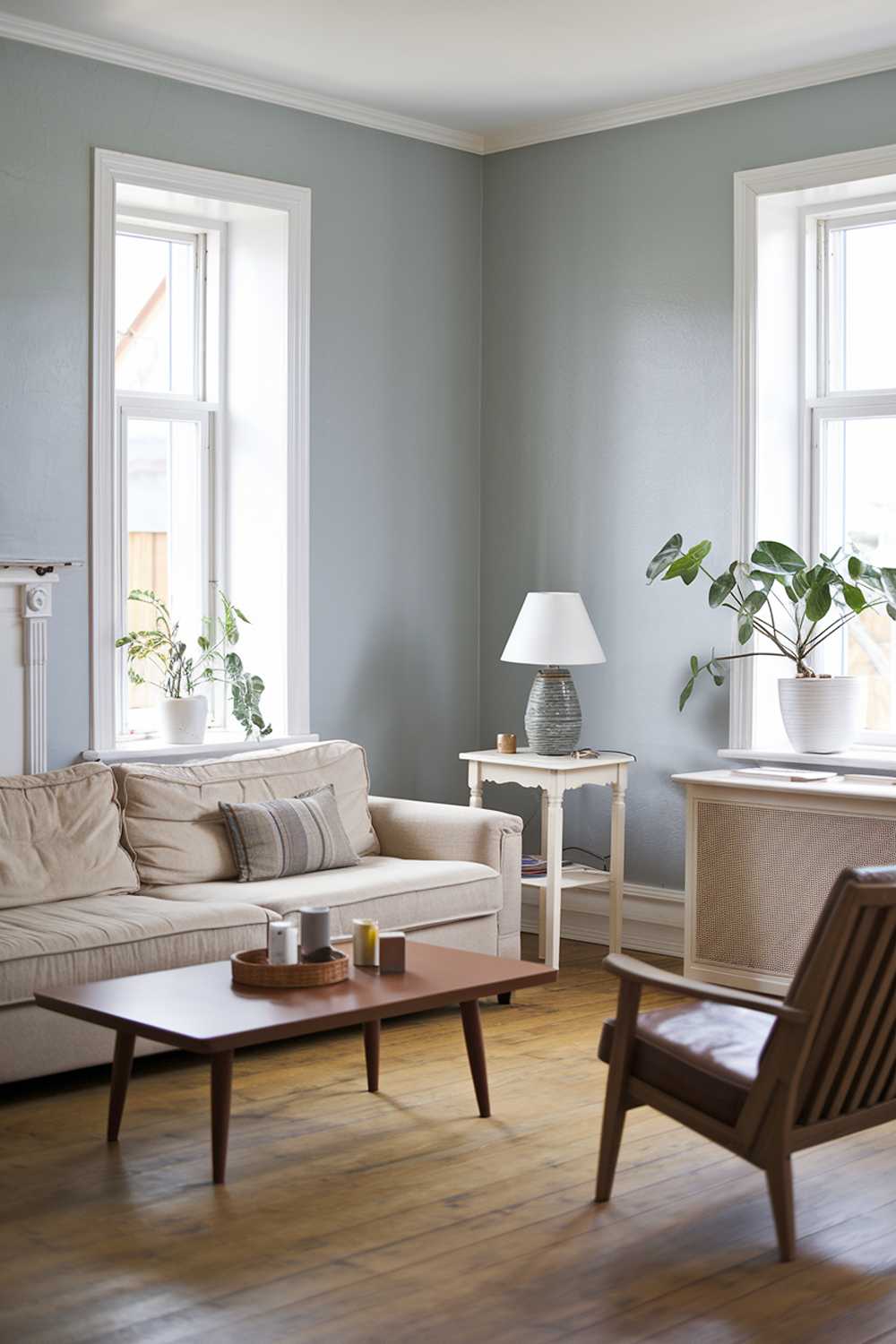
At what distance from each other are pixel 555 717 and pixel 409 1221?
2698 mm

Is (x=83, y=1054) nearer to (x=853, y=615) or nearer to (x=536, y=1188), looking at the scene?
(x=536, y=1188)

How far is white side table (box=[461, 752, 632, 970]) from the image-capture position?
5.50m

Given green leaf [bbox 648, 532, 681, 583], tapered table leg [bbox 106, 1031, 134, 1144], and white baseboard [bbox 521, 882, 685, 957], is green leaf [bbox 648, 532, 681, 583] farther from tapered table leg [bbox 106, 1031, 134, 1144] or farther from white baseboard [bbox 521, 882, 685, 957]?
tapered table leg [bbox 106, 1031, 134, 1144]

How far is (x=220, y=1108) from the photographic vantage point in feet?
11.3

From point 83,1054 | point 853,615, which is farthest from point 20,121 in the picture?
point 853,615

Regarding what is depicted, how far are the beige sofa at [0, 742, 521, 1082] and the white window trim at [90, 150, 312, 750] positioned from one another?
→ 0.36m


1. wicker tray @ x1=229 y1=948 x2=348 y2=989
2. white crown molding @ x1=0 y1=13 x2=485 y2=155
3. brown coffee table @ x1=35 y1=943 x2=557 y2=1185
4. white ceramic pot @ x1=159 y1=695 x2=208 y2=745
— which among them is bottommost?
brown coffee table @ x1=35 y1=943 x2=557 y2=1185

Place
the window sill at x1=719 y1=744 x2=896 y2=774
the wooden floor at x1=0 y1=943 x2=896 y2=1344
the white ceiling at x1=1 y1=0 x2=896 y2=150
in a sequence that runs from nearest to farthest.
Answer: the wooden floor at x1=0 y1=943 x2=896 y2=1344 < the white ceiling at x1=1 y1=0 x2=896 y2=150 < the window sill at x1=719 y1=744 x2=896 y2=774

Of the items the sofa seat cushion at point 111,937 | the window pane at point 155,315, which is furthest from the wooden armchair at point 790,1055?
the window pane at point 155,315

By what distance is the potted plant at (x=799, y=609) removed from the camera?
520cm

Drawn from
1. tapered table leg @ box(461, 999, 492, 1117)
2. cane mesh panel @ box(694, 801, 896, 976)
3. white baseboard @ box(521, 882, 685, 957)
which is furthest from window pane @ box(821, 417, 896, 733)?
tapered table leg @ box(461, 999, 492, 1117)

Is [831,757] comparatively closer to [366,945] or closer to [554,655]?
[554,655]

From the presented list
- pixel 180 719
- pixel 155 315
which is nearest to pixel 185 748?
pixel 180 719

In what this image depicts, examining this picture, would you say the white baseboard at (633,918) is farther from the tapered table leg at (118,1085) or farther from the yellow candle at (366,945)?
the tapered table leg at (118,1085)
